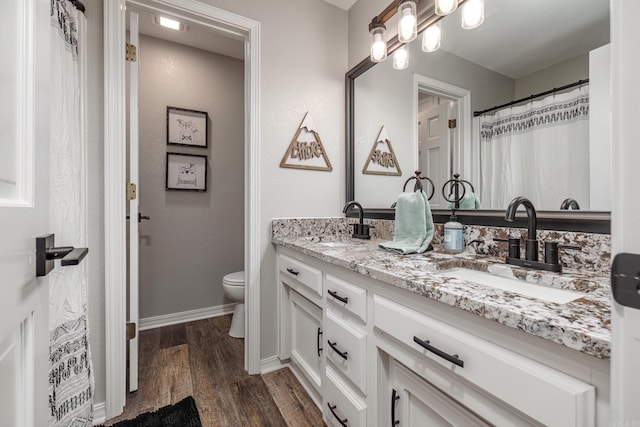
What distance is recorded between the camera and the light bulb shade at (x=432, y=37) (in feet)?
4.68

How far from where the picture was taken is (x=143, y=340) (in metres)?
2.13

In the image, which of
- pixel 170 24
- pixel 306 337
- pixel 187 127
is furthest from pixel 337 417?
pixel 170 24

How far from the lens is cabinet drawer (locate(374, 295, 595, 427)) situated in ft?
1.51

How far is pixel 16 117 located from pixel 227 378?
1.65 m

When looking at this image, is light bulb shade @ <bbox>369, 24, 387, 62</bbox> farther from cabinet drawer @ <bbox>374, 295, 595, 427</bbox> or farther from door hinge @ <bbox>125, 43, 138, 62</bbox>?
cabinet drawer @ <bbox>374, 295, 595, 427</bbox>

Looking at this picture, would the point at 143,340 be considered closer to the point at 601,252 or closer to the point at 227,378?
the point at 227,378

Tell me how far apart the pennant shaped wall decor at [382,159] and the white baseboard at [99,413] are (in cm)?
195

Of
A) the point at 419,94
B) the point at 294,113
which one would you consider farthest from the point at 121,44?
the point at 419,94

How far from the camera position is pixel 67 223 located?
1.14 m

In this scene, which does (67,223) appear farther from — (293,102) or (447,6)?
(447,6)

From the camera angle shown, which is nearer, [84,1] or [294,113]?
[84,1]

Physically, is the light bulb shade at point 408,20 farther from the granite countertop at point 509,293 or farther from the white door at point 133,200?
the white door at point 133,200

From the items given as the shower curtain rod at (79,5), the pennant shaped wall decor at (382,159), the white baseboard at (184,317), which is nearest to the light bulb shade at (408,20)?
the pennant shaped wall decor at (382,159)

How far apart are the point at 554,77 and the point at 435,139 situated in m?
0.53
